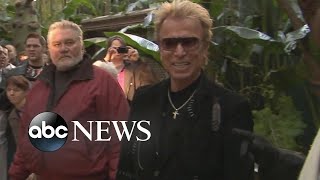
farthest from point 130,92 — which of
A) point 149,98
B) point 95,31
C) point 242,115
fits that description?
point 95,31

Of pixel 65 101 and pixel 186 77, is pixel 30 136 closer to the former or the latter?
pixel 65 101

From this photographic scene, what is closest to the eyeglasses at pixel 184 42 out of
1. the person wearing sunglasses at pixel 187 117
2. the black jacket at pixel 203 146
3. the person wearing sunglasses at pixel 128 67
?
the person wearing sunglasses at pixel 187 117

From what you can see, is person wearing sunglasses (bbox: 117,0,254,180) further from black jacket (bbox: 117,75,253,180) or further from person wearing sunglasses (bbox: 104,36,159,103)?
person wearing sunglasses (bbox: 104,36,159,103)

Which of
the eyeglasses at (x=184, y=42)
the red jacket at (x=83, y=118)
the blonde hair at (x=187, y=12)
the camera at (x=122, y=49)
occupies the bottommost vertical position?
the red jacket at (x=83, y=118)

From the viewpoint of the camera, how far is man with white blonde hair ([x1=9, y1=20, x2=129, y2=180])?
3293mm

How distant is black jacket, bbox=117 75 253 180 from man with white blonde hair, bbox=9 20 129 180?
810mm

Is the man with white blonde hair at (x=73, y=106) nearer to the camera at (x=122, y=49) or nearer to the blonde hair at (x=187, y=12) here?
the blonde hair at (x=187, y=12)

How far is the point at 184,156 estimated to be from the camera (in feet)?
7.80

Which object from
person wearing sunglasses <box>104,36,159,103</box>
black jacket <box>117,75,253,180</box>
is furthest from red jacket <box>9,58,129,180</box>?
person wearing sunglasses <box>104,36,159,103</box>

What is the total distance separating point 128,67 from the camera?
488cm

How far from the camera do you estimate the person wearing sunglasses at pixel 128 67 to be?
4688 millimetres

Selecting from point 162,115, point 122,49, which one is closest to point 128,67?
point 122,49

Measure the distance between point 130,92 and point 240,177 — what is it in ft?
8.20

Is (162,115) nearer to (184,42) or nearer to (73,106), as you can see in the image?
(184,42)
